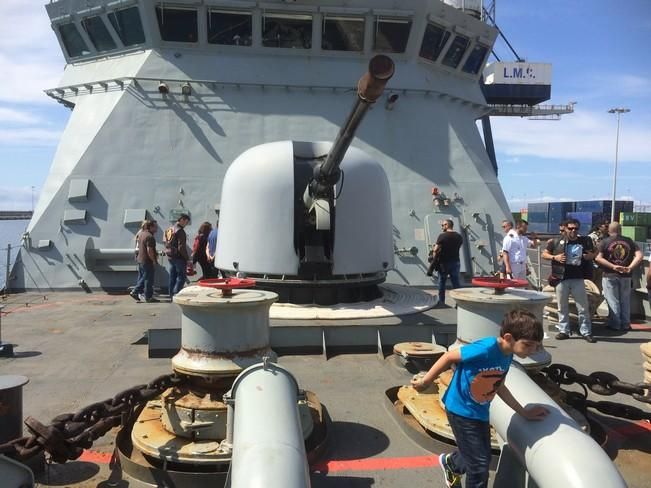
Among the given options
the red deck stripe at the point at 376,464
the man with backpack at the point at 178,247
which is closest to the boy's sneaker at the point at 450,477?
the red deck stripe at the point at 376,464

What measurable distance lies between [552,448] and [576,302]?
4.09 m

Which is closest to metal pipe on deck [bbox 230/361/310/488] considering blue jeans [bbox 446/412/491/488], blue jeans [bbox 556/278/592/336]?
blue jeans [bbox 446/412/491/488]

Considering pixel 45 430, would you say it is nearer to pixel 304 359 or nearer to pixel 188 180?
pixel 304 359

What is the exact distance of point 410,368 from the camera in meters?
3.88

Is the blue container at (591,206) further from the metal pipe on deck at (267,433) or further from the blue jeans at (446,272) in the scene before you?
the metal pipe on deck at (267,433)

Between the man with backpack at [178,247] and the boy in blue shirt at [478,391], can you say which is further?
the man with backpack at [178,247]

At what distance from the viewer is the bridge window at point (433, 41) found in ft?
28.2

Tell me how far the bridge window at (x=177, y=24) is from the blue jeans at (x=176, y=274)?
3660 millimetres

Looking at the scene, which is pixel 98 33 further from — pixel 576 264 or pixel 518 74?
pixel 518 74

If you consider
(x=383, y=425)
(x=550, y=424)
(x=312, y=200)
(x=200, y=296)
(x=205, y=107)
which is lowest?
(x=383, y=425)

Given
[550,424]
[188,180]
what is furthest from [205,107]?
[550,424]

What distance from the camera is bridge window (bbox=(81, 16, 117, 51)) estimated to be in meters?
8.55

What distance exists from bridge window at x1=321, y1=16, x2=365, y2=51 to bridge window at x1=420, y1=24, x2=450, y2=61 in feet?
3.46

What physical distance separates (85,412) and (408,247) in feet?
20.1
